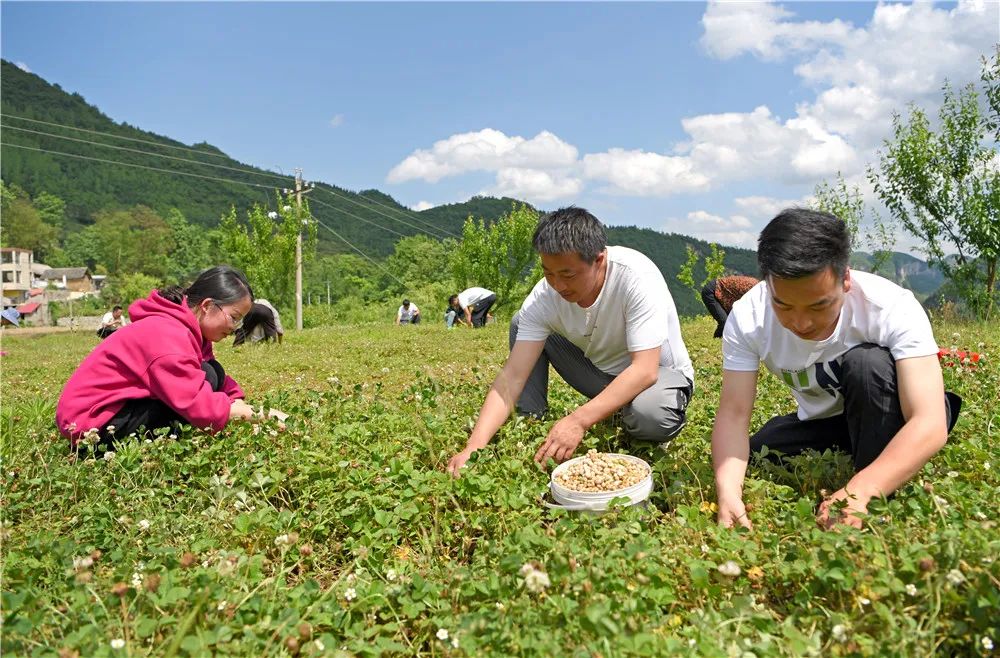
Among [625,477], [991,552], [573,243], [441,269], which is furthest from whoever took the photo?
[441,269]

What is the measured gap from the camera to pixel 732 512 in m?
2.67

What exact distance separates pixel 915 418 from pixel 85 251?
119 meters

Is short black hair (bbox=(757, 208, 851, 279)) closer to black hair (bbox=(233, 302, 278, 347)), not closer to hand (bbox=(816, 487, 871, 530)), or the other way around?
hand (bbox=(816, 487, 871, 530))

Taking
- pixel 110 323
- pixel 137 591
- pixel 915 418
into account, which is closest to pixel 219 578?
pixel 137 591

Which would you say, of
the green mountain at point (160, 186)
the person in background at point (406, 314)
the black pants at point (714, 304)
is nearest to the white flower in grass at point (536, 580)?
the black pants at point (714, 304)

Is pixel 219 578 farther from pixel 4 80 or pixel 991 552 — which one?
pixel 4 80

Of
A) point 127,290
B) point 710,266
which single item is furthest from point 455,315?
point 127,290

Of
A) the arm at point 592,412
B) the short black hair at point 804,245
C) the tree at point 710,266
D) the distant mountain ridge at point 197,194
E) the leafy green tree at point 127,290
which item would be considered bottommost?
the leafy green tree at point 127,290

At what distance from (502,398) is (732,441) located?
50.5 inches

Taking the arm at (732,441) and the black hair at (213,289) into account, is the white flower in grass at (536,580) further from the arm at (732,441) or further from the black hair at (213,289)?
the black hair at (213,289)

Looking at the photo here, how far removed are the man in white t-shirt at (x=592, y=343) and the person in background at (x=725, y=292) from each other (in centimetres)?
434

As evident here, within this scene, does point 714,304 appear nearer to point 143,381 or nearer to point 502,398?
point 502,398

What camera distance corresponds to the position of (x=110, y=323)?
63.0 feet

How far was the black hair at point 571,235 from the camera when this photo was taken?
3.30 m
